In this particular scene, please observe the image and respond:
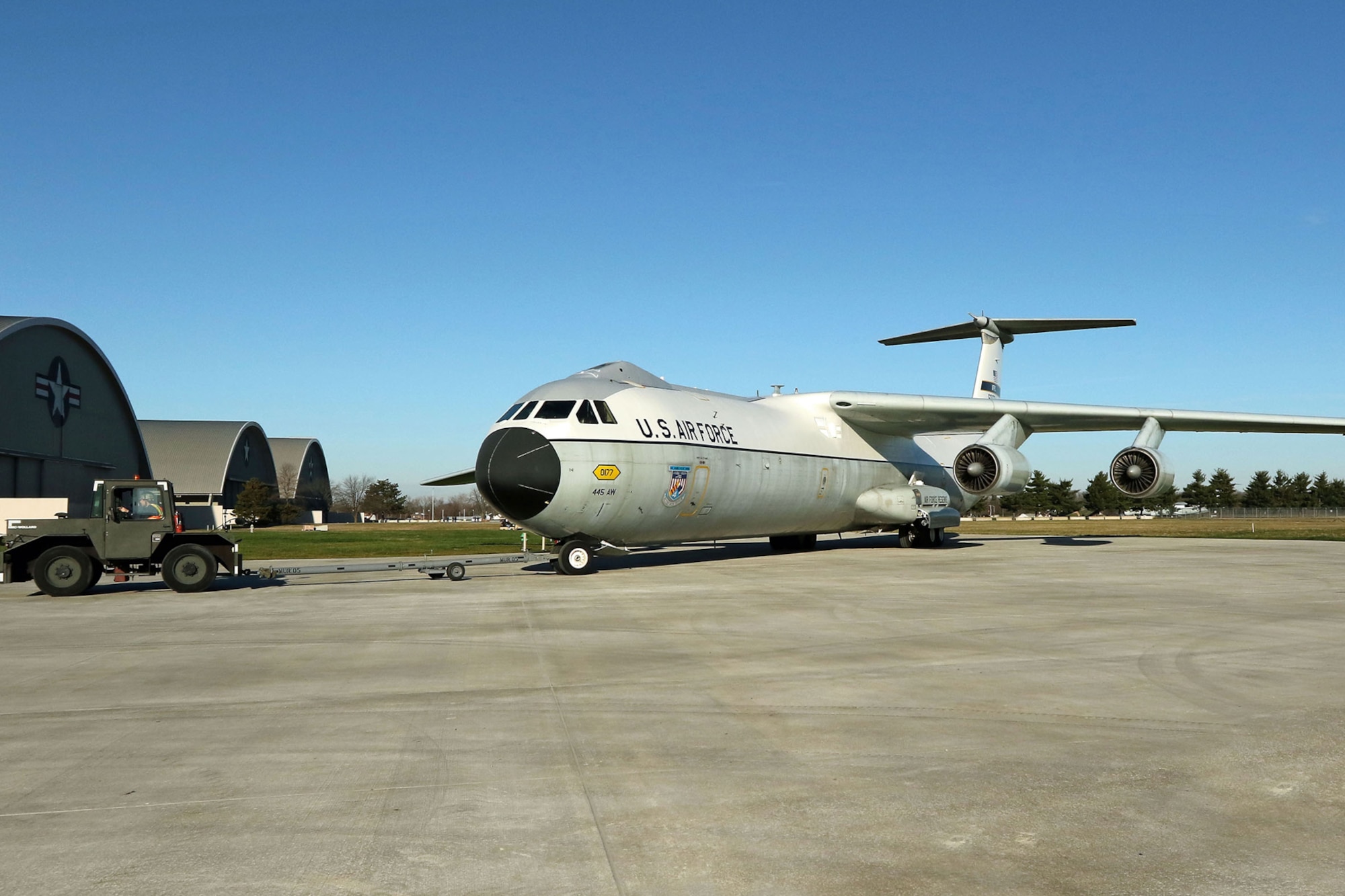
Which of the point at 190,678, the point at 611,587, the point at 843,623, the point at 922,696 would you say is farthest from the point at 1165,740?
the point at 611,587

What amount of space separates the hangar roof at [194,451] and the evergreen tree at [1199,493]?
106540 mm

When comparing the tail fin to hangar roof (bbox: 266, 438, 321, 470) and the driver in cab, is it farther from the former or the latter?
hangar roof (bbox: 266, 438, 321, 470)

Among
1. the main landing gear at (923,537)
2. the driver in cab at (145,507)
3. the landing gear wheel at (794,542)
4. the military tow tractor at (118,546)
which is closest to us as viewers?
the military tow tractor at (118,546)

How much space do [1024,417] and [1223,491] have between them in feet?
344

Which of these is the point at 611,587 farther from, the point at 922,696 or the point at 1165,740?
the point at 1165,740

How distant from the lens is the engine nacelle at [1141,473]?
84.1 feet

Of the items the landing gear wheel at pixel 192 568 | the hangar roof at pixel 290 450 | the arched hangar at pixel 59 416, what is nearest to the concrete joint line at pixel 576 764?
the landing gear wheel at pixel 192 568

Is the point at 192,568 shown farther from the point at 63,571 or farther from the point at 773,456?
the point at 773,456

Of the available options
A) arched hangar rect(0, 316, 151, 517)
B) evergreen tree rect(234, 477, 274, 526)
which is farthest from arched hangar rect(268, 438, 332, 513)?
arched hangar rect(0, 316, 151, 517)

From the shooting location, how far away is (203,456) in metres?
77.9

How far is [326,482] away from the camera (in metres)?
108

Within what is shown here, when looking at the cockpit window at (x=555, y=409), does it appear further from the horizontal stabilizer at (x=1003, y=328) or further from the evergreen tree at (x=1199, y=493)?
the evergreen tree at (x=1199, y=493)

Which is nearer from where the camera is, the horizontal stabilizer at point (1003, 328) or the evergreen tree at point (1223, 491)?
the horizontal stabilizer at point (1003, 328)

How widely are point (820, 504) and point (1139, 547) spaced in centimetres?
1108
